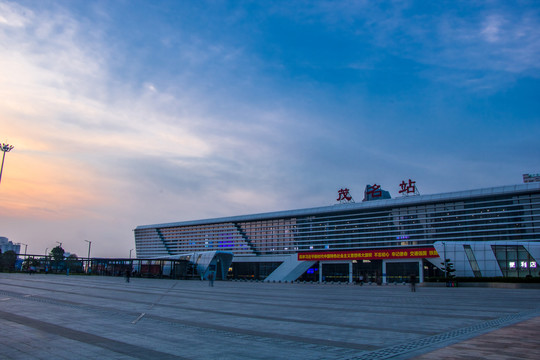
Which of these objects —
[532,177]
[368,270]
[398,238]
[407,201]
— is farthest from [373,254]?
[532,177]

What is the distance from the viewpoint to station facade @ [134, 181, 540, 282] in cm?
5594

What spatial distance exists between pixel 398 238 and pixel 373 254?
74.2 feet

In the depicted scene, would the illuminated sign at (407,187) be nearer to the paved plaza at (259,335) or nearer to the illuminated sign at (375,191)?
the illuminated sign at (375,191)

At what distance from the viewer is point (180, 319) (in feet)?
45.1

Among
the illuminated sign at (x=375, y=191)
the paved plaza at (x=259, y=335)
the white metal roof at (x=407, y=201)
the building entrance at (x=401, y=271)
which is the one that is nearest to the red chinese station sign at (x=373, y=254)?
the building entrance at (x=401, y=271)

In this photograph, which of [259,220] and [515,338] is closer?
[515,338]

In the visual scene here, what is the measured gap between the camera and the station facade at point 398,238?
5594 cm

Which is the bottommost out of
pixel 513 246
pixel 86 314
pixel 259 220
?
pixel 86 314

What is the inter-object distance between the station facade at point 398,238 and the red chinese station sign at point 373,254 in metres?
0.18

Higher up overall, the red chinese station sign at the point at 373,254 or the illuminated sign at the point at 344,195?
the illuminated sign at the point at 344,195

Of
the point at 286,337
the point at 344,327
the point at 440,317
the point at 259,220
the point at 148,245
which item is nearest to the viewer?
the point at 286,337

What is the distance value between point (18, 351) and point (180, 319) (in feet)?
20.4

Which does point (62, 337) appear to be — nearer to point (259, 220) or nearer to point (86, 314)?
point (86, 314)

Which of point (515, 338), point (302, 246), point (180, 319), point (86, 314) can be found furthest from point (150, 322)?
point (302, 246)
